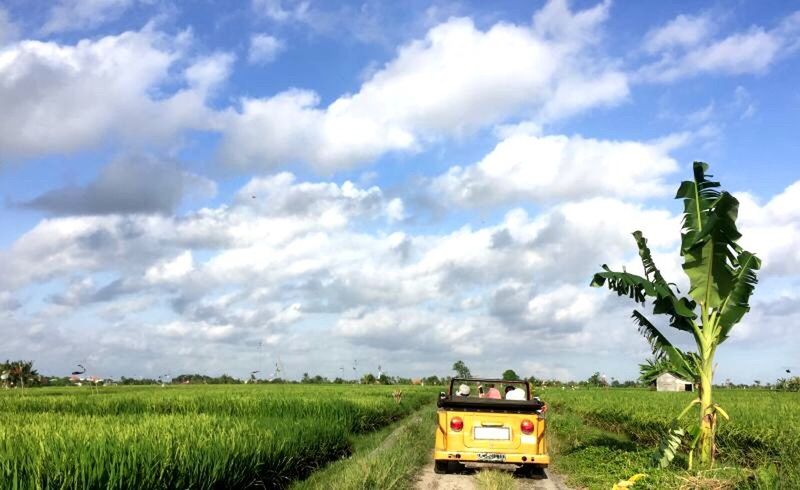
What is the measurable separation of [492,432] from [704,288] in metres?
4.86

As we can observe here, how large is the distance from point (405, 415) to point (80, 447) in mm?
24443

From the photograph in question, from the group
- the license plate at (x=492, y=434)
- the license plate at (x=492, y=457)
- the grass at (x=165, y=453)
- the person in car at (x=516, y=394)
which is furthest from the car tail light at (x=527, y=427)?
the grass at (x=165, y=453)

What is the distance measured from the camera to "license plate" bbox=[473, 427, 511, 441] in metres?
11.4

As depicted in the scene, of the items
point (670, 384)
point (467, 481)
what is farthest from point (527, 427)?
point (670, 384)

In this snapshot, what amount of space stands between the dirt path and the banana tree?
2.59 m

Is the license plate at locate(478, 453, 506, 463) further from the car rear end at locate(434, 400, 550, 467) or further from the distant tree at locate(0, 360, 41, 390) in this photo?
the distant tree at locate(0, 360, 41, 390)

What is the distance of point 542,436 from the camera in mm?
11430

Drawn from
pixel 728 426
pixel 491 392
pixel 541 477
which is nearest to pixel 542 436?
pixel 541 477

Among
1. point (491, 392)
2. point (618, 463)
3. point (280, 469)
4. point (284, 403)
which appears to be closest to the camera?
Answer: point (280, 469)

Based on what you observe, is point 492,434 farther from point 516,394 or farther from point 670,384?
point 670,384

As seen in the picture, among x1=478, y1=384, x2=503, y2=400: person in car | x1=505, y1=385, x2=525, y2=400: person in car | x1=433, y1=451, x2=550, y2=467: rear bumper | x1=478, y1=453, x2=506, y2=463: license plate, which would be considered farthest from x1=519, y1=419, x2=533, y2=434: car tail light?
x1=478, y1=384, x2=503, y2=400: person in car

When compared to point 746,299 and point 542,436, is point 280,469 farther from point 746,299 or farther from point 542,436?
point 746,299

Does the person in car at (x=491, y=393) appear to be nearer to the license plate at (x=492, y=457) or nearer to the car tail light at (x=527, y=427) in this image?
the car tail light at (x=527, y=427)

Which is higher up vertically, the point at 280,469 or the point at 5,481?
the point at 5,481
